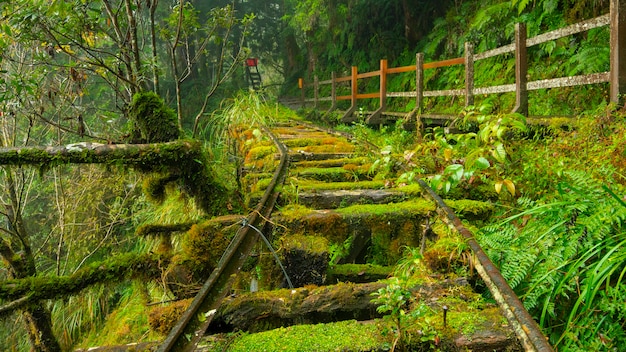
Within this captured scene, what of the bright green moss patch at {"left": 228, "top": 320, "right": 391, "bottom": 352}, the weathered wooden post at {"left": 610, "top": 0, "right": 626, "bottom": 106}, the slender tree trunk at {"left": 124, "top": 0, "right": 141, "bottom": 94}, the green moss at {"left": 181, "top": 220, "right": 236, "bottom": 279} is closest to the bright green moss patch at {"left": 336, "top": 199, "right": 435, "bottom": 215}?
the green moss at {"left": 181, "top": 220, "right": 236, "bottom": 279}

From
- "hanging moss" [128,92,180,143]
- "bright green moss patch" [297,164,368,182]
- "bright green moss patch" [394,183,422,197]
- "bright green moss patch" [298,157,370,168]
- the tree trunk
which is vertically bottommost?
the tree trunk

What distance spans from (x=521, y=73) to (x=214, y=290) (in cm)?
495

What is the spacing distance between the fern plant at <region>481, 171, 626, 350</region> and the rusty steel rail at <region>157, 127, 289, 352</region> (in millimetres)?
1290

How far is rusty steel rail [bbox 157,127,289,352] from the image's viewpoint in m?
1.56

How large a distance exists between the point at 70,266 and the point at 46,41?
4126 mm

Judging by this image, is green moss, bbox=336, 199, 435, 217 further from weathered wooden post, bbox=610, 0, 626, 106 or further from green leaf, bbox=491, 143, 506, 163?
weathered wooden post, bbox=610, 0, 626, 106

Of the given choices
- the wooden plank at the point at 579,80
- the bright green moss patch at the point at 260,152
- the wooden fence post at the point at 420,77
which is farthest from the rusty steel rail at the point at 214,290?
the wooden fence post at the point at 420,77

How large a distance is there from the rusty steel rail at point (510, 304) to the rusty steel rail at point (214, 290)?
3.62ft

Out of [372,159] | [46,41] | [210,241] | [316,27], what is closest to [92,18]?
[46,41]

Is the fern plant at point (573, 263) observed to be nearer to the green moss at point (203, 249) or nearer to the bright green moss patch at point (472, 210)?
the bright green moss patch at point (472, 210)

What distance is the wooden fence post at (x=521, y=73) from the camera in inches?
212

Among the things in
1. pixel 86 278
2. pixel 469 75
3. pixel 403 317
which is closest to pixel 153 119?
pixel 86 278

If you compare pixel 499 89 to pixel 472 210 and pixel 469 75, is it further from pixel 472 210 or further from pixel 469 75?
pixel 472 210

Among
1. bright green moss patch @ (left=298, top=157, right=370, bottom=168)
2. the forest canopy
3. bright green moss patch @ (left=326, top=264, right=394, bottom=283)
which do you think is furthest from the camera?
bright green moss patch @ (left=298, top=157, right=370, bottom=168)
